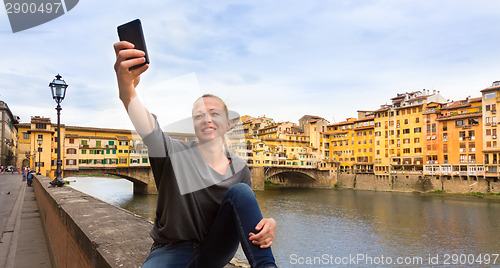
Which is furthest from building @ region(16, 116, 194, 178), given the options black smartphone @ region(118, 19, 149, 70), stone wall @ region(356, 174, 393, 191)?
black smartphone @ region(118, 19, 149, 70)

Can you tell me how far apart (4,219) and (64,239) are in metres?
5.85

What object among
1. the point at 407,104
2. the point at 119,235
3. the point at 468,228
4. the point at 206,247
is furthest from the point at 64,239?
the point at 407,104

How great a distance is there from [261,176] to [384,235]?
31405 millimetres

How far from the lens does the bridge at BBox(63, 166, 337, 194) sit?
132 feet

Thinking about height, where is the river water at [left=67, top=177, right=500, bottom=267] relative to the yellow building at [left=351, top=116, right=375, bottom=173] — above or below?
below

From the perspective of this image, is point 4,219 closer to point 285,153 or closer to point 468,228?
point 468,228

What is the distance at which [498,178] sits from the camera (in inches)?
1620

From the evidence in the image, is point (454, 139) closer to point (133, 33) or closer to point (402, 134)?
point (402, 134)

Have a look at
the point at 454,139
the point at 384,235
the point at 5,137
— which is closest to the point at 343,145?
the point at 454,139

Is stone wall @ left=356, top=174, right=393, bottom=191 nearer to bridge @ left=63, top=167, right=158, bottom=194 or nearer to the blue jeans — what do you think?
bridge @ left=63, top=167, right=158, bottom=194

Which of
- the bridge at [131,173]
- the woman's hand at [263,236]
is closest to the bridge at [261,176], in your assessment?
the bridge at [131,173]

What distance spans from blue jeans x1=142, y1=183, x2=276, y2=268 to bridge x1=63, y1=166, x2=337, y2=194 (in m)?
40.1

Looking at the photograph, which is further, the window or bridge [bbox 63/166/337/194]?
the window

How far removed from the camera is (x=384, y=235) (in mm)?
20359
